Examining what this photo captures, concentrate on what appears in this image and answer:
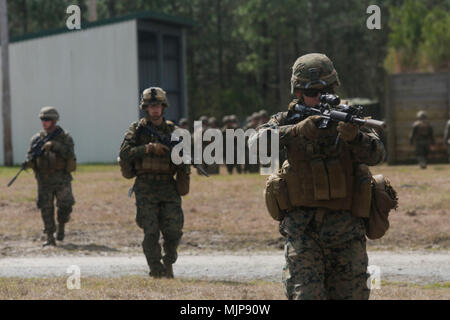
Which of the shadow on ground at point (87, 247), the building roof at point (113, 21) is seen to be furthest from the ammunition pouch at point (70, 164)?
the building roof at point (113, 21)

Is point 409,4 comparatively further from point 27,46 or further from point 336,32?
point 336,32

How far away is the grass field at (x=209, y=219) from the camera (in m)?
12.6

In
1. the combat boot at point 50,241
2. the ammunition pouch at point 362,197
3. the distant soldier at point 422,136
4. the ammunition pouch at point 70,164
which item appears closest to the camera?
the ammunition pouch at point 362,197

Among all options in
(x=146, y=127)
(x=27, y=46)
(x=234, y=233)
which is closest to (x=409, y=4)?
(x=27, y=46)

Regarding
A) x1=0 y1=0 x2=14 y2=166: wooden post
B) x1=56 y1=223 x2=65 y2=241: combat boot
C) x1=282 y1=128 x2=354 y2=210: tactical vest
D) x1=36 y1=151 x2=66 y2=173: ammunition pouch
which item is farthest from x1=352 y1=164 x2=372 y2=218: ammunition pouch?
x1=0 y1=0 x2=14 y2=166: wooden post

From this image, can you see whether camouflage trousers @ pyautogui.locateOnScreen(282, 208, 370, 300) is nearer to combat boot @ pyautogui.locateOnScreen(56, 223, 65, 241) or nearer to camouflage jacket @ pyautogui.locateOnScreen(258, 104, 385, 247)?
camouflage jacket @ pyautogui.locateOnScreen(258, 104, 385, 247)

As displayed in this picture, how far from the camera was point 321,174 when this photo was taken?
5.48 metres

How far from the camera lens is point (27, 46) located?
33.7m

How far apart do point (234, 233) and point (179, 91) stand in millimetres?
22838

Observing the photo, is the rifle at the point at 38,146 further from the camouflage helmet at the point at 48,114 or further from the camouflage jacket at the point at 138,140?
the camouflage jacket at the point at 138,140

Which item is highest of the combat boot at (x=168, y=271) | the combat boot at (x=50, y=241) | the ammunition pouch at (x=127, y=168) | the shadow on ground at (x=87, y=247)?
the ammunition pouch at (x=127, y=168)

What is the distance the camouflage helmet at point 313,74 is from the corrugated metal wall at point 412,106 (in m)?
18.4

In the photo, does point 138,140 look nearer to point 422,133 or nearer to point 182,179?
point 182,179

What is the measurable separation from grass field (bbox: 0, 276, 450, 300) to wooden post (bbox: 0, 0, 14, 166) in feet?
76.6
